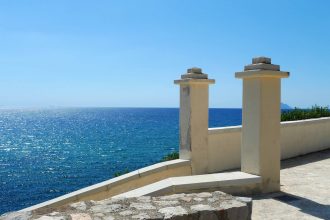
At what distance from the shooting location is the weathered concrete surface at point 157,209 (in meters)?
3.57

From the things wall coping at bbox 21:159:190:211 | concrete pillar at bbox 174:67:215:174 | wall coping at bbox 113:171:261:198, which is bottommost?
wall coping at bbox 21:159:190:211

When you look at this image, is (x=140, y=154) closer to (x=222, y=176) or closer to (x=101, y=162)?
(x=101, y=162)

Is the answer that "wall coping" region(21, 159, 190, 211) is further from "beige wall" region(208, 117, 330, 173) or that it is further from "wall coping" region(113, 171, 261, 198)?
"wall coping" region(113, 171, 261, 198)

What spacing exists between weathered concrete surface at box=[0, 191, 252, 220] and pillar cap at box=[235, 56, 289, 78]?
2665 mm

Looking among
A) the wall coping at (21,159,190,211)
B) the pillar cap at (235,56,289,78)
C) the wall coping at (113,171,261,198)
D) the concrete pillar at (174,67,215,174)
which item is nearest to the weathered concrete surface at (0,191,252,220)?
the wall coping at (113,171,261,198)


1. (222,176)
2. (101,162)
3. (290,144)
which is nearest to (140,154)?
(101,162)

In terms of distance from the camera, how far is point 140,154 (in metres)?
46.3

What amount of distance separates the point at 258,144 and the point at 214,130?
225cm

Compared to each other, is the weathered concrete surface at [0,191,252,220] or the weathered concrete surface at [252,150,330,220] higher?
the weathered concrete surface at [0,191,252,220]

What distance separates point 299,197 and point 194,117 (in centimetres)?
305

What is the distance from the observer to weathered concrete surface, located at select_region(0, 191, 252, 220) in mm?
3570

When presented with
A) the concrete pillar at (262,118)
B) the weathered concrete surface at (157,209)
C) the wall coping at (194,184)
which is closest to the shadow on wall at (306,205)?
the concrete pillar at (262,118)

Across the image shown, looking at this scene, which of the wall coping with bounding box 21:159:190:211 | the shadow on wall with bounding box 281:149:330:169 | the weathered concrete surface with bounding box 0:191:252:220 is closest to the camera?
the weathered concrete surface with bounding box 0:191:252:220

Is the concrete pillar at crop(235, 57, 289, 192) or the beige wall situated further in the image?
the beige wall
